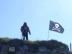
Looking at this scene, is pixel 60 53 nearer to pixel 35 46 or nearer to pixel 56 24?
pixel 35 46

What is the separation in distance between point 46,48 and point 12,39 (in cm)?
251

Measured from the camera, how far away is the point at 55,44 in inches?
857

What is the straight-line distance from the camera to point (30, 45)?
21.1m

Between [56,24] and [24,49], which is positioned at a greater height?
[56,24]

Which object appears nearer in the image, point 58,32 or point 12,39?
point 12,39

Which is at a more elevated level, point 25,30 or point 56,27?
point 56,27

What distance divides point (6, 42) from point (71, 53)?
4.73 metres

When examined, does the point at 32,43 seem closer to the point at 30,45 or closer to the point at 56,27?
the point at 30,45

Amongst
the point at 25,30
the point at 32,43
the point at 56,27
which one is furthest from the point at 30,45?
the point at 56,27

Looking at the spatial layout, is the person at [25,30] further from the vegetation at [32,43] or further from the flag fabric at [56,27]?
the flag fabric at [56,27]

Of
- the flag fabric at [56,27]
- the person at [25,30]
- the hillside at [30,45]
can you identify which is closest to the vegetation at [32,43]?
the hillside at [30,45]

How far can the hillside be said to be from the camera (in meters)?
20.7

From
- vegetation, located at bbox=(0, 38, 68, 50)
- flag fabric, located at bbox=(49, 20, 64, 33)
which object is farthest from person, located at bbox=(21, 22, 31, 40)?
flag fabric, located at bbox=(49, 20, 64, 33)

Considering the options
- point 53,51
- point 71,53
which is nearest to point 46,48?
point 53,51
